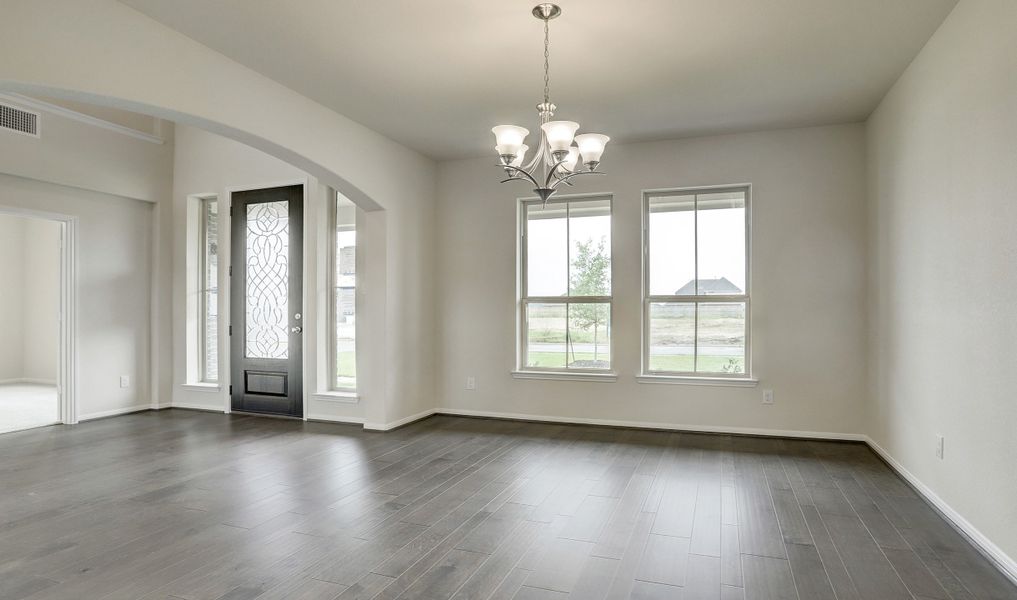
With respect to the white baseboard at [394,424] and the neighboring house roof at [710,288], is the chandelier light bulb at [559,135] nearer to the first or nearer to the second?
the neighboring house roof at [710,288]

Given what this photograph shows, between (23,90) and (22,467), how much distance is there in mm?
2901

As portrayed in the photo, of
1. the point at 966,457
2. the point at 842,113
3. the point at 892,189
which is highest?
the point at 842,113

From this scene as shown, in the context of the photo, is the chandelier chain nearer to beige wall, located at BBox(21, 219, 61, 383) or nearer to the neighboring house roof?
the neighboring house roof

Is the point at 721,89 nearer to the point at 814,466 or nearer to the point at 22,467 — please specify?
the point at 814,466

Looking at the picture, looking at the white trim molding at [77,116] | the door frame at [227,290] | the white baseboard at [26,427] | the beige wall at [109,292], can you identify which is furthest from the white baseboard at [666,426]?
the white trim molding at [77,116]

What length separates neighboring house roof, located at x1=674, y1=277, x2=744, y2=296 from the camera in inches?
212

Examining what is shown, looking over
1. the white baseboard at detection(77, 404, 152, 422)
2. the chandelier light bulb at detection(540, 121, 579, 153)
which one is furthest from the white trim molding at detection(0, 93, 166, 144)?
the chandelier light bulb at detection(540, 121, 579, 153)

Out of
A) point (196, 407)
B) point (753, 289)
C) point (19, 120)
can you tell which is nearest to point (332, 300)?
point (196, 407)

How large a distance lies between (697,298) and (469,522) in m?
3.26

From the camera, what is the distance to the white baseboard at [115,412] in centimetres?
589

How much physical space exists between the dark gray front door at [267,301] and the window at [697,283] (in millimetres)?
3622

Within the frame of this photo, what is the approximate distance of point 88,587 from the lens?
95.3 inches

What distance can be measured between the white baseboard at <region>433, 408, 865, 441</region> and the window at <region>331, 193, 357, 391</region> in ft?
3.49

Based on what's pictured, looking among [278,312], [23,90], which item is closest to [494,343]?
[278,312]
